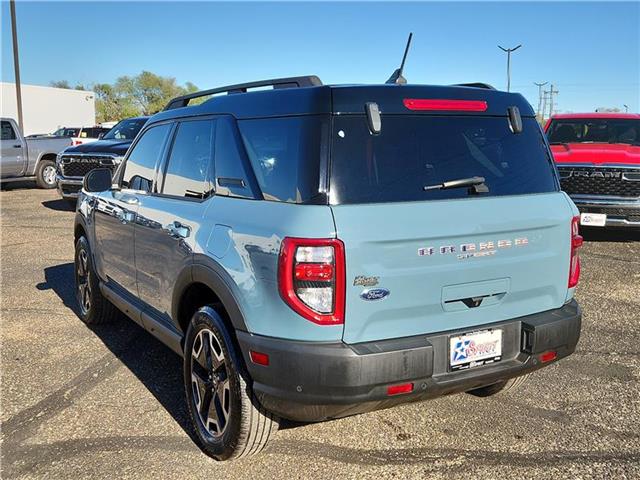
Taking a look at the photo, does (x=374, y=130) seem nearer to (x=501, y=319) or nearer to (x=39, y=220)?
(x=501, y=319)

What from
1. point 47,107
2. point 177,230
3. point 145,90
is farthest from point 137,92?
point 177,230

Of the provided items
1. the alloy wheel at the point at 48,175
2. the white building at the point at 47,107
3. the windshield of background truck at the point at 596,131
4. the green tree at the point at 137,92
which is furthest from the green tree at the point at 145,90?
the windshield of background truck at the point at 596,131

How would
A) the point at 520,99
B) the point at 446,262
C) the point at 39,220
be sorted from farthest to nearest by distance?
the point at 39,220
the point at 520,99
the point at 446,262

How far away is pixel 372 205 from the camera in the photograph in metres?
2.52

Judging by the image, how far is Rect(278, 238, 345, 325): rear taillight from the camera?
2.39m

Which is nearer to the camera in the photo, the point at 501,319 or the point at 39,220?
the point at 501,319

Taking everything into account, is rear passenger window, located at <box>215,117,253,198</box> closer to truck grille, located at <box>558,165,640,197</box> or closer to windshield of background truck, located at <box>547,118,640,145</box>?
truck grille, located at <box>558,165,640,197</box>

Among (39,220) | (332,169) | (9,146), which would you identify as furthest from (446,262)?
(9,146)

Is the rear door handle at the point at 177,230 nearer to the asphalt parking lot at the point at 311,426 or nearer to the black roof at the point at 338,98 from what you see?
the black roof at the point at 338,98

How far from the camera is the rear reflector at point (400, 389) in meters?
2.48

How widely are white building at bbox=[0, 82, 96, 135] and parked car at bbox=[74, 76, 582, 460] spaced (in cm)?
4037

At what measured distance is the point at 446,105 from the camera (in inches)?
111

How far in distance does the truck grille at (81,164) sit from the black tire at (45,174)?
536 cm

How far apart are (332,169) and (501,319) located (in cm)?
111
